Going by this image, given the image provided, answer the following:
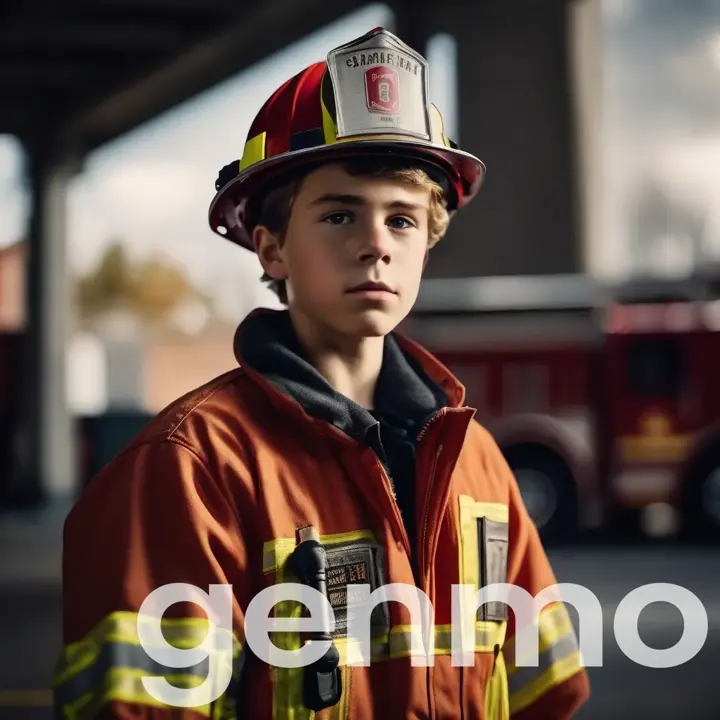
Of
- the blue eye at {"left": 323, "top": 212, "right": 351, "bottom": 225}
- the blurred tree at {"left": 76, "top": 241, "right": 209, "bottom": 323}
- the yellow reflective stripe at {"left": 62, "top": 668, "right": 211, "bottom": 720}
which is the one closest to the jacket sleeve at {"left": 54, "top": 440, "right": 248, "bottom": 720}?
the yellow reflective stripe at {"left": 62, "top": 668, "right": 211, "bottom": 720}

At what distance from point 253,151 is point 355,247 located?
8.5 inches

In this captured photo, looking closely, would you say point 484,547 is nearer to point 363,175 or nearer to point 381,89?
point 363,175

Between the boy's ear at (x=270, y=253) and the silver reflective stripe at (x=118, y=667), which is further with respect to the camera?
the boy's ear at (x=270, y=253)

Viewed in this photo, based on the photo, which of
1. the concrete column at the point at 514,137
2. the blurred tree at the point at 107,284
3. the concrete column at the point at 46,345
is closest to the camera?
the concrete column at the point at 514,137

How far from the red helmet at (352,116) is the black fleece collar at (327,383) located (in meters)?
0.22

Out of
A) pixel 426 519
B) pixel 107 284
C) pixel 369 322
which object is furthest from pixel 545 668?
pixel 107 284

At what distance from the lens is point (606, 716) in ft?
16.2

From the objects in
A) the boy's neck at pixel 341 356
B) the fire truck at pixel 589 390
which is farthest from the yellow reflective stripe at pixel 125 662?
the fire truck at pixel 589 390

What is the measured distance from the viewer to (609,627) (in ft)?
22.1

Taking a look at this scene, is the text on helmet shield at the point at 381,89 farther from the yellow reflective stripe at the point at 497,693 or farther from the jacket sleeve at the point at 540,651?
the yellow reflective stripe at the point at 497,693

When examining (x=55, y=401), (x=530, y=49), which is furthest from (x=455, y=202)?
(x=55, y=401)

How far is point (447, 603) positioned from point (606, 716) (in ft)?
11.5

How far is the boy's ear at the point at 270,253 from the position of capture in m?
1.80

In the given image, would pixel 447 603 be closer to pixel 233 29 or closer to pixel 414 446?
pixel 414 446
